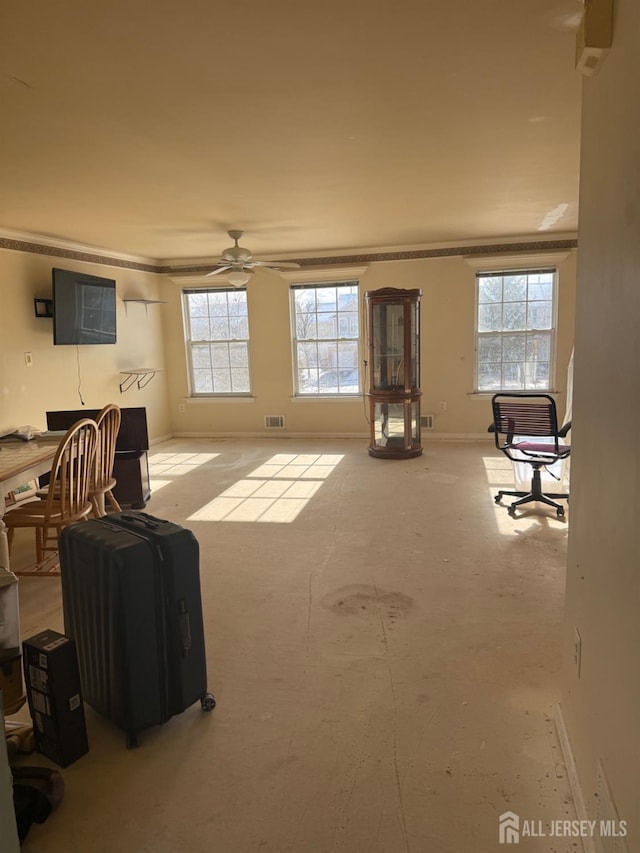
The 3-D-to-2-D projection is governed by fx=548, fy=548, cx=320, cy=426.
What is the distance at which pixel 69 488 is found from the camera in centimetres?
315

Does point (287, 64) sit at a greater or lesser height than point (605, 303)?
greater

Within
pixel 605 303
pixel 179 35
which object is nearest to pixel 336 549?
pixel 605 303

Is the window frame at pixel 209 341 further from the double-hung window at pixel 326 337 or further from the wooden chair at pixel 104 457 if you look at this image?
the wooden chair at pixel 104 457

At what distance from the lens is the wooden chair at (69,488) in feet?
9.89

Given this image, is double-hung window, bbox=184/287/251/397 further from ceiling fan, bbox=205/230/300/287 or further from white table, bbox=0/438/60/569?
white table, bbox=0/438/60/569

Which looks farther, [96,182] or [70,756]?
[96,182]

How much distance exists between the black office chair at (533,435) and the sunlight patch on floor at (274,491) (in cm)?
168

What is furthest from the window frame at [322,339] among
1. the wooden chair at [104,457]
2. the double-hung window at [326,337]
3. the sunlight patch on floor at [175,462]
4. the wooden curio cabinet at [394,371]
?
the wooden chair at [104,457]

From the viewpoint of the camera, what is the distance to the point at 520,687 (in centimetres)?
212

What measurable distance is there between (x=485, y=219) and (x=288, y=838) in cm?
531

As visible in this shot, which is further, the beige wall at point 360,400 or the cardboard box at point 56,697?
the beige wall at point 360,400

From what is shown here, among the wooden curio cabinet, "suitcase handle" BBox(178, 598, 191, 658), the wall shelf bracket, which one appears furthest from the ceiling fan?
"suitcase handle" BBox(178, 598, 191, 658)

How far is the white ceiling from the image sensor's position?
1934 mm

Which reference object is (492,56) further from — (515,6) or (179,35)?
(179,35)
